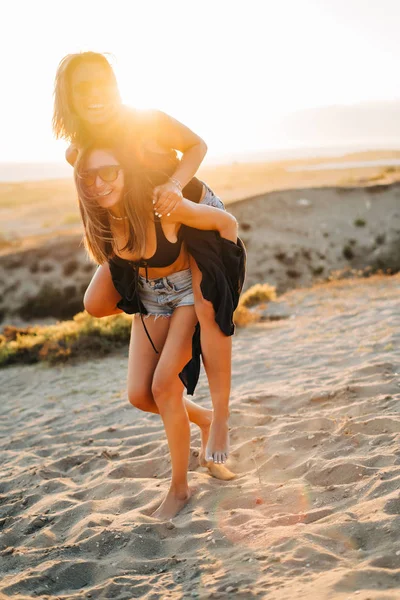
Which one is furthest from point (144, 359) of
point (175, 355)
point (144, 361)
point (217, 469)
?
point (217, 469)

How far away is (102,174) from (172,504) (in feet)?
6.36

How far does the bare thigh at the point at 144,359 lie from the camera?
382 cm

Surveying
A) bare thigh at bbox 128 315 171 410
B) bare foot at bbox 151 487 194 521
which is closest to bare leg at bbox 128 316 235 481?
bare thigh at bbox 128 315 171 410

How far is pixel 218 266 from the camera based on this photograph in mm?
3768

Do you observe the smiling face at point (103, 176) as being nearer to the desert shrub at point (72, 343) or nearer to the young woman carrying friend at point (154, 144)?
the young woman carrying friend at point (154, 144)

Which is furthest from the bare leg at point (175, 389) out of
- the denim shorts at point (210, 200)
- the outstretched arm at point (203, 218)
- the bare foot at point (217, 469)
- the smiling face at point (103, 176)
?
the smiling face at point (103, 176)

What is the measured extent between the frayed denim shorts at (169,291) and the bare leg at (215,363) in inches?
2.6

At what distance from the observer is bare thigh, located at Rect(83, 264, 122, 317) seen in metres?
3.98

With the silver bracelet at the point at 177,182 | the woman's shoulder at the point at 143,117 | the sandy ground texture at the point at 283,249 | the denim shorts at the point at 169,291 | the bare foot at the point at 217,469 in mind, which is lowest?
the sandy ground texture at the point at 283,249

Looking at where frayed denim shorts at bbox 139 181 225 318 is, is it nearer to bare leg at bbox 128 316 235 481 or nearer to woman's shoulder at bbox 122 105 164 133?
bare leg at bbox 128 316 235 481

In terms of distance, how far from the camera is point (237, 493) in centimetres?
391

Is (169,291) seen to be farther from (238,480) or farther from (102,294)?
(238,480)

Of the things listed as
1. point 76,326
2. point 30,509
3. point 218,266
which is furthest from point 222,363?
point 76,326

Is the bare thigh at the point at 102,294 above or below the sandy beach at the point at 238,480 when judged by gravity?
above
